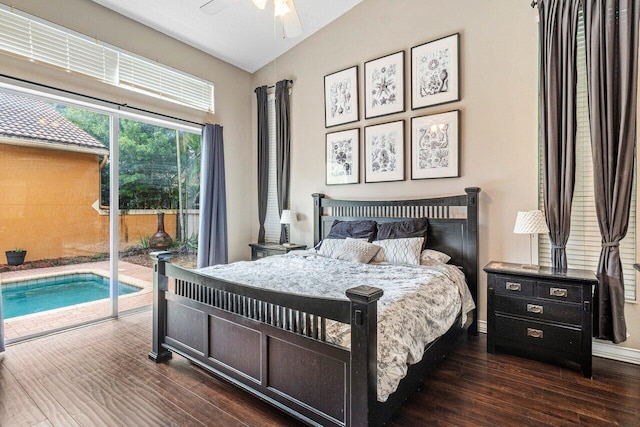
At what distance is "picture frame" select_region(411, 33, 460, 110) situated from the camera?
11.4ft

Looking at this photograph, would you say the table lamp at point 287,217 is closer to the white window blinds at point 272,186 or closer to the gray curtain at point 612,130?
the white window blinds at point 272,186

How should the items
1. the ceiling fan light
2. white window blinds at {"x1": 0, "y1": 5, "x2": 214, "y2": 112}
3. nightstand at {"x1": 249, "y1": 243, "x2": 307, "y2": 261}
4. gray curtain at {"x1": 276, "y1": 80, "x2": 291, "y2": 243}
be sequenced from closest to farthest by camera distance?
1. the ceiling fan light
2. white window blinds at {"x1": 0, "y1": 5, "x2": 214, "y2": 112}
3. nightstand at {"x1": 249, "y1": 243, "x2": 307, "y2": 261}
4. gray curtain at {"x1": 276, "y1": 80, "x2": 291, "y2": 243}

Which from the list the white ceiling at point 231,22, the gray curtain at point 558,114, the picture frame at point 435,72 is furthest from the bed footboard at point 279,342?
the white ceiling at point 231,22

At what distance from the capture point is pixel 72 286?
3682 mm

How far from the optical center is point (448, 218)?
3514 millimetres

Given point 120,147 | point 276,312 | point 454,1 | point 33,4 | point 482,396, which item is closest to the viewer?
point 276,312

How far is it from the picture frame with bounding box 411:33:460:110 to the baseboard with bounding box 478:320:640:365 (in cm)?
263

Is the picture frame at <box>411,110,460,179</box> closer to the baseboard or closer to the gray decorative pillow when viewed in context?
the gray decorative pillow

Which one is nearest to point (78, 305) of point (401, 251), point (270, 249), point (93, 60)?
point (270, 249)

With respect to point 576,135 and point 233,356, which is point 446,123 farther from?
point 233,356

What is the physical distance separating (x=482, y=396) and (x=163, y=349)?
97.5 inches

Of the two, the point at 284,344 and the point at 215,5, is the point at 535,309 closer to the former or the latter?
the point at 284,344

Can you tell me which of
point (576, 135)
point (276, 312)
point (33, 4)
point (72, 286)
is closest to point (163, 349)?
point (276, 312)

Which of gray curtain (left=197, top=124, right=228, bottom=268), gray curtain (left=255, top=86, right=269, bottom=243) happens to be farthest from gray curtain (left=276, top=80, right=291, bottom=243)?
gray curtain (left=197, top=124, right=228, bottom=268)
